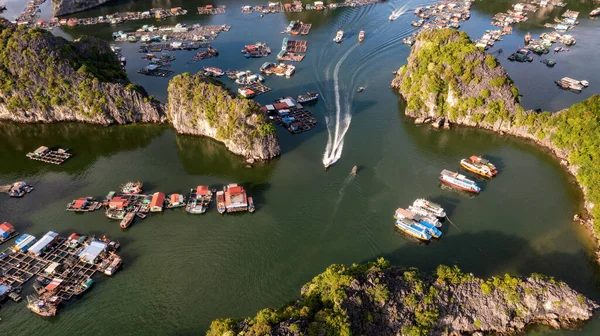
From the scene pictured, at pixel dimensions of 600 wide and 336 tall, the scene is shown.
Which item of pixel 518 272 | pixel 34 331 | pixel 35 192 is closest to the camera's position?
pixel 34 331

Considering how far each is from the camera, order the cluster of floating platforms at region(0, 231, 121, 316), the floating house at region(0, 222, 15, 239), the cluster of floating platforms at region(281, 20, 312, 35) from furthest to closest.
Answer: the cluster of floating platforms at region(281, 20, 312, 35) < the floating house at region(0, 222, 15, 239) < the cluster of floating platforms at region(0, 231, 121, 316)

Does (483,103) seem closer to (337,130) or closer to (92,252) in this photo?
(337,130)

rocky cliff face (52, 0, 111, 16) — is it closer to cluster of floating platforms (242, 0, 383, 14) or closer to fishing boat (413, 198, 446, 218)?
cluster of floating platforms (242, 0, 383, 14)

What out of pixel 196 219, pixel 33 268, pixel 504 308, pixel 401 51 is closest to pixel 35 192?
pixel 33 268

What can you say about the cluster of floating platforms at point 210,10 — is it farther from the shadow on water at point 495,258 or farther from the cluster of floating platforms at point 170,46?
the shadow on water at point 495,258

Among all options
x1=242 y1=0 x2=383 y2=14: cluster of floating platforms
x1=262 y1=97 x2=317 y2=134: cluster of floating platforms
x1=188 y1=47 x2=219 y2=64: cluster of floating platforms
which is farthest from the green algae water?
x1=242 y1=0 x2=383 y2=14: cluster of floating platforms

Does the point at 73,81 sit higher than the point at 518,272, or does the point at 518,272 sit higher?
the point at 73,81

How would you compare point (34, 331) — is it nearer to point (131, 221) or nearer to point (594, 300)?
point (131, 221)
